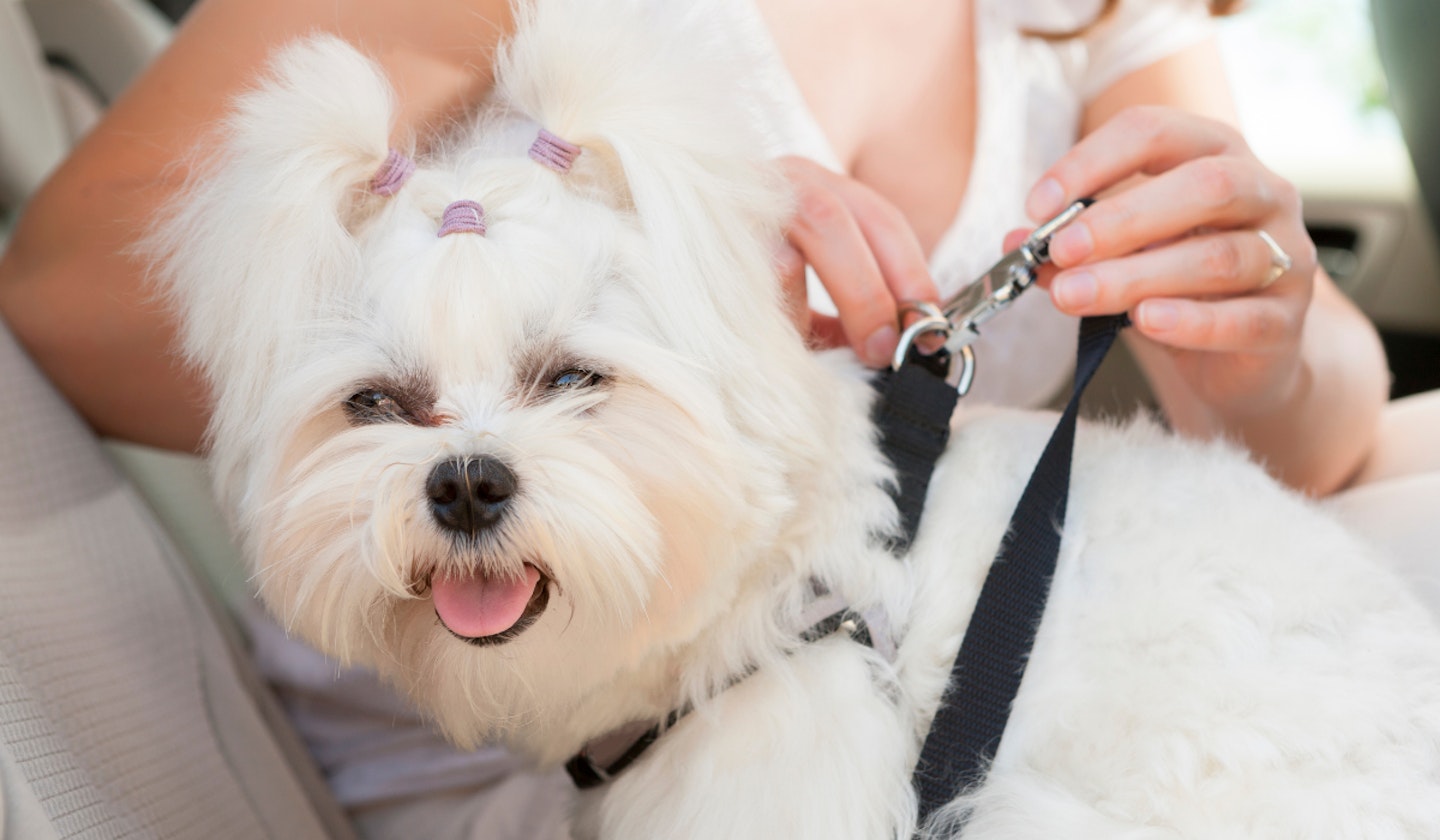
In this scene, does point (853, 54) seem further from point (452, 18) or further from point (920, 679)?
point (920, 679)

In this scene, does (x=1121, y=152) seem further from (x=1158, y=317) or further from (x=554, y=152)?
(x=554, y=152)

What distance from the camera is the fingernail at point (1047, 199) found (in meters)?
1.04

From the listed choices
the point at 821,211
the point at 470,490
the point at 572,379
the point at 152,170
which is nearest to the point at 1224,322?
the point at 821,211

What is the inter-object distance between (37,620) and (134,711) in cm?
14

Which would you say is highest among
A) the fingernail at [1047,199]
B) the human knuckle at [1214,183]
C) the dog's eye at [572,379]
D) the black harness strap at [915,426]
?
the human knuckle at [1214,183]

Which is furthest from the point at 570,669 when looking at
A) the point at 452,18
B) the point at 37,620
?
the point at 452,18

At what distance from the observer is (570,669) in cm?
91

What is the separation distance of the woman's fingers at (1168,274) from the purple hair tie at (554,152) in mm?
527

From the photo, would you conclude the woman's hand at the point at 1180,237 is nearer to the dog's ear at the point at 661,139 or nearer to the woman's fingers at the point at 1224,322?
the woman's fingers at the point at 1224,322

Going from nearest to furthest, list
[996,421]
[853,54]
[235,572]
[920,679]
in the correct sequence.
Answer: [920,679] < [996,421] < [853,54] < [235,572]

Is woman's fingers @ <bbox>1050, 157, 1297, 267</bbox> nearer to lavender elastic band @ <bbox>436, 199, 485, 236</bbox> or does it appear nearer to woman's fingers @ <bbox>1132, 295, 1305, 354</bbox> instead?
woman's fingers @ <bbox>1132, 295, 1305, 354</bbox>

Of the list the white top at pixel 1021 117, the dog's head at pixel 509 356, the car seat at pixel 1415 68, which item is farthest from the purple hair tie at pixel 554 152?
the car seat at pixel 1415 68

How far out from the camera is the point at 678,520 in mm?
830

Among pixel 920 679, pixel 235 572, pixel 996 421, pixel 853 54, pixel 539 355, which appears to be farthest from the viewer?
pixel 235 572
